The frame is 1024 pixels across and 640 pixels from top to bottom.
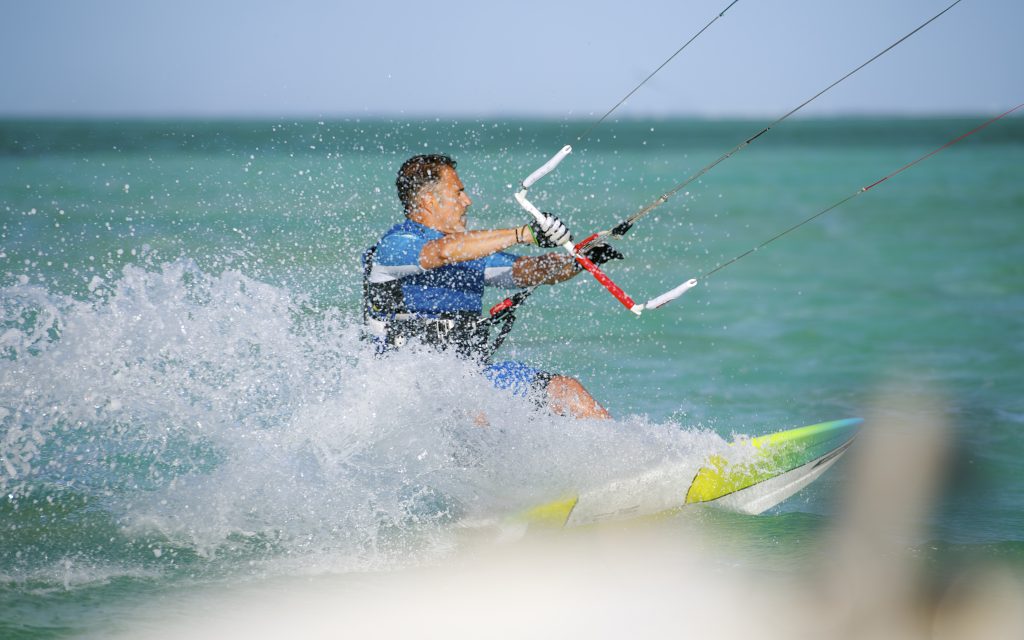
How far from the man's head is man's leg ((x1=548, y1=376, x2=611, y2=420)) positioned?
0.80m

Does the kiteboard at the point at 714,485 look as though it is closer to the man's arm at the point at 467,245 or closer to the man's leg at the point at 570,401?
the man's leg at the point at 570,401

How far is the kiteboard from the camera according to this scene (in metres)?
4.89

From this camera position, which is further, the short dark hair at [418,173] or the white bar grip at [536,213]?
the short dark hair at [418,173]

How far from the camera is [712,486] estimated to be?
5.21 m

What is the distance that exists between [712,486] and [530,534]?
35.6 inches

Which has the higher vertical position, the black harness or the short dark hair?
the short dark hair

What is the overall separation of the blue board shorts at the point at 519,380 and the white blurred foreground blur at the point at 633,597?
61cm

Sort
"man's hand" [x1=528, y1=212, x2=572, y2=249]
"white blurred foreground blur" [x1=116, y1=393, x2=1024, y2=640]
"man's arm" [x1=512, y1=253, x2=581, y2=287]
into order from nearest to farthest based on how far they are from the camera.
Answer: "white blurred foreground blur" [x1=116, y1=393, x2=1024, y2=640], "man's hand" [x1=528, y1=212, x2=572, y2=249], "man's arm" [x1=512, y1=253, x2=581, y2=287]

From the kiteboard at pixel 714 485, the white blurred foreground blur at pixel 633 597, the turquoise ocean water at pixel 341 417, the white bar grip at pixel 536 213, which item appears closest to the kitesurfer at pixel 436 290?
the turquoise ocean water at pixel 341 417

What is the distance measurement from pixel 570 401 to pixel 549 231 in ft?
2.77

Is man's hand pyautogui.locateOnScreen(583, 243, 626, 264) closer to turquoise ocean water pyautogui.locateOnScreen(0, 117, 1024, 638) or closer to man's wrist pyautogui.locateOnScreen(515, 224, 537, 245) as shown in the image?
man's wrist pyautogui.locateOnScreen(515, 224, 537, 245)

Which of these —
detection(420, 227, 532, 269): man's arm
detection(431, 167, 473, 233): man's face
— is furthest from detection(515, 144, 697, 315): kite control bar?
detection(431, 167, 473, 233): man's face

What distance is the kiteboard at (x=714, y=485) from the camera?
16.1 ft

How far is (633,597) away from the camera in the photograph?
4375 millimetres
